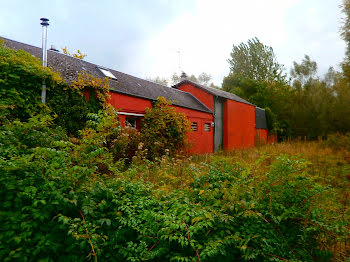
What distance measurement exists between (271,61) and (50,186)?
3416cm

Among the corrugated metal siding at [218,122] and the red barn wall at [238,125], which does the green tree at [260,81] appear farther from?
the corrugated metal siding at [218,122]

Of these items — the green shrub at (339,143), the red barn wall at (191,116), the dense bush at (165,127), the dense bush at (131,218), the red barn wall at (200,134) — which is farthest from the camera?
the red barn wall at (200,134)

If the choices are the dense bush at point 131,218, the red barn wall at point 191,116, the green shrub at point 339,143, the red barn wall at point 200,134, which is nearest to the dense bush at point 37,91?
the red barn wall at point 191,116

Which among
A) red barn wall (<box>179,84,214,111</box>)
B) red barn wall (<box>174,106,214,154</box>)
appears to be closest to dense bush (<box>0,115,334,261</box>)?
red barn wall (<box>174,106,214,154</box>)

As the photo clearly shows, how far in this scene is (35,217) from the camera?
2.37m

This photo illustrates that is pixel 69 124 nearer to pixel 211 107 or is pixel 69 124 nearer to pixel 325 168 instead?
pixel 325 168

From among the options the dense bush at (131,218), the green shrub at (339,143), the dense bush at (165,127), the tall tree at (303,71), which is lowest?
the dense bush at (131,218)

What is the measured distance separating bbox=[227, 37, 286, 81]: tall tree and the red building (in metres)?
8.78

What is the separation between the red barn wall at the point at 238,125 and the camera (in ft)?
59.5

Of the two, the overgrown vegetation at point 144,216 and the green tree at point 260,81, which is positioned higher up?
the green tree at point 260,81

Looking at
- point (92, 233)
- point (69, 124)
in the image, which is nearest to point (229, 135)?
point (69, 124)

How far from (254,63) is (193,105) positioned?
21.0 m

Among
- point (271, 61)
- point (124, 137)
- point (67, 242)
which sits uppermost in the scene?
point (271, 61)

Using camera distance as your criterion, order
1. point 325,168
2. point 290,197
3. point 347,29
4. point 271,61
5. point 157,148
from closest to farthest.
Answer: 1. point 290,197
2. point 325,168
3. point 157,148
4. point 347,29
5. point 271,61
